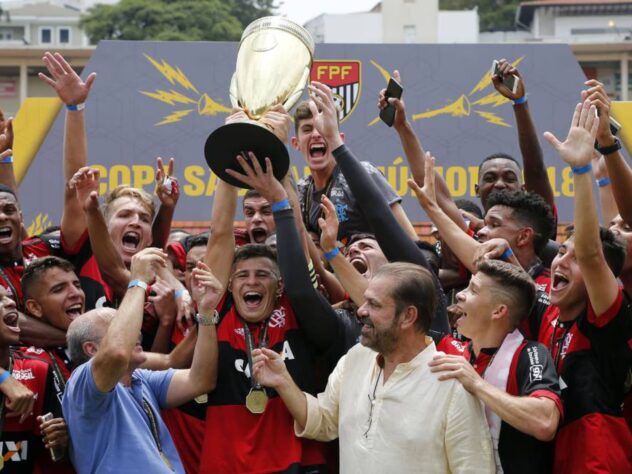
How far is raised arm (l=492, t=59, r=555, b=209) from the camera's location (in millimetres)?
7227

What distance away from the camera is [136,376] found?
230 inches

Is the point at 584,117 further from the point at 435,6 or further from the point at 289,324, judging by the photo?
the point at 435,6

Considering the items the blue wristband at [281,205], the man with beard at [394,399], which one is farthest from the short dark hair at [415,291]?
the blue wristband at [281,205]

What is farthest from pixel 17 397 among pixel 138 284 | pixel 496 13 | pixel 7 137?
pixel 496 13

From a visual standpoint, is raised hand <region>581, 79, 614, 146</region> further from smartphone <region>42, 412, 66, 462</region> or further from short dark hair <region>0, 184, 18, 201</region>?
short dark hair <region>0, 184, 18, 201</region>

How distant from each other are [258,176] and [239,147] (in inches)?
8.6

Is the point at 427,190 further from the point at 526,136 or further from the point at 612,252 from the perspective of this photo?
the point at 612,252

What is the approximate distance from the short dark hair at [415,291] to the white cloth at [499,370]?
36 cm

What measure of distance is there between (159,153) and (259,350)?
24.2 ft

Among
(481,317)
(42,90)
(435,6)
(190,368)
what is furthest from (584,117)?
(435,6)

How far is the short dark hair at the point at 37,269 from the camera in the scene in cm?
644

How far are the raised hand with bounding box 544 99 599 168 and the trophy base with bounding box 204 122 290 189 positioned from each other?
4.38ft

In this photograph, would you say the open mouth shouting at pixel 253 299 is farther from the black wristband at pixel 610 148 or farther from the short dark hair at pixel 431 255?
the black wristband at pixel 610 148

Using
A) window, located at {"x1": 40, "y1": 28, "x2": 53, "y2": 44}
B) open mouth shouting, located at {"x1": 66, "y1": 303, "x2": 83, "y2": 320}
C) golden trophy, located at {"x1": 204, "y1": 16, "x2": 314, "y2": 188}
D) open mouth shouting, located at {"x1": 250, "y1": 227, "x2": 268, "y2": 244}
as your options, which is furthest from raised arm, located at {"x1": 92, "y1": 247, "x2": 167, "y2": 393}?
window, located at {"x1": 40, "y1": 28, "x2": 53, "y2": 44}
